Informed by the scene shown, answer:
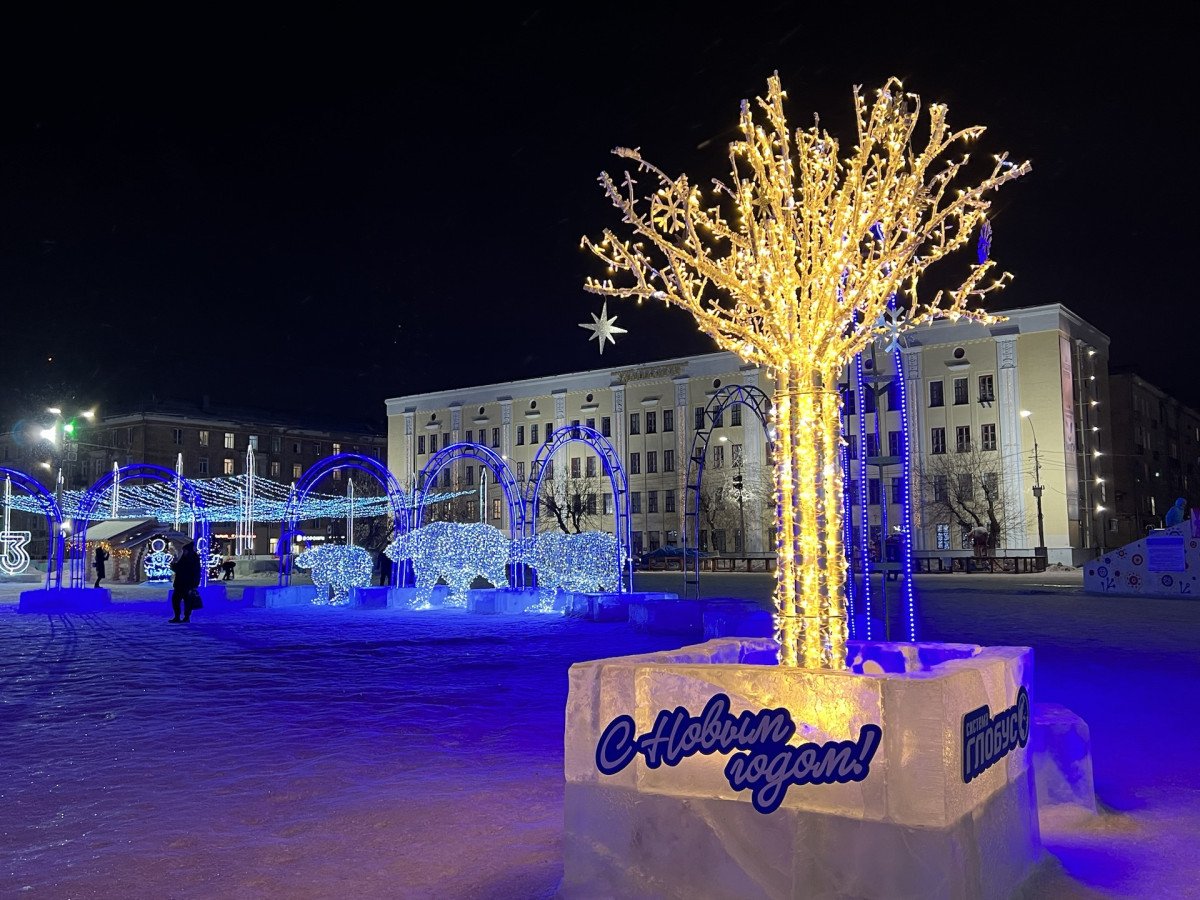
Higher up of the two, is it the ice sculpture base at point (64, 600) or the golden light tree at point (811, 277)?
the golden light tree at point (811, 277)

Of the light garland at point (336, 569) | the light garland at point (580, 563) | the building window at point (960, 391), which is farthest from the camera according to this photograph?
the building window at point (960, 391)

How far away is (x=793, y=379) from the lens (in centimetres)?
547

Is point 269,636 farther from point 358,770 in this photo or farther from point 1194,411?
point 1194,411

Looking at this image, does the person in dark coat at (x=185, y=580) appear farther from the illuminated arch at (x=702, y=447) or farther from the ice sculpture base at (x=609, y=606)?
the illuminated arch at (x=702, y=447)

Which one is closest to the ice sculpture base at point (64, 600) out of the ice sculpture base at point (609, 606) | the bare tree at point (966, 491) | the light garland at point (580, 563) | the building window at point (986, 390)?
the light garland at point (580, 563)

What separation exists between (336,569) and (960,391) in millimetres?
35403

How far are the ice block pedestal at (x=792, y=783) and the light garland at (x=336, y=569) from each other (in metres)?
20.8

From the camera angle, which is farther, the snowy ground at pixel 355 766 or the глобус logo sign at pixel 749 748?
the snowy ground at pixel 355 766

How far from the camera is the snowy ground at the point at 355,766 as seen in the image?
184 inches

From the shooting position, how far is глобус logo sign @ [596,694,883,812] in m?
4.02

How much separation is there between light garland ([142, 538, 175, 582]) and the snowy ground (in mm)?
21708

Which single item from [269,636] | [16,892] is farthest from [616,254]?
[269,636]

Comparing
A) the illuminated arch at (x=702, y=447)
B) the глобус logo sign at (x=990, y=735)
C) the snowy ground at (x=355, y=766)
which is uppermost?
the illuminated arch at (x=702, y=447)

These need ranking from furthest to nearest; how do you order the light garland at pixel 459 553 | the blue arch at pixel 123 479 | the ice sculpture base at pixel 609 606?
the blue arch at pixel 123 479 → the light garland at pixel 459 553 → the ice sculpture base at pixel 609 606
